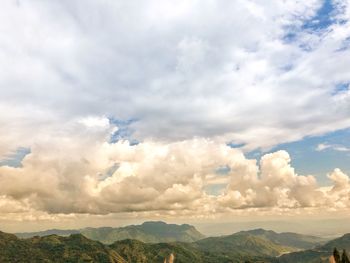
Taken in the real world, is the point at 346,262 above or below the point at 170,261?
below

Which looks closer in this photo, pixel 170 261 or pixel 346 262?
pixel 170 261
